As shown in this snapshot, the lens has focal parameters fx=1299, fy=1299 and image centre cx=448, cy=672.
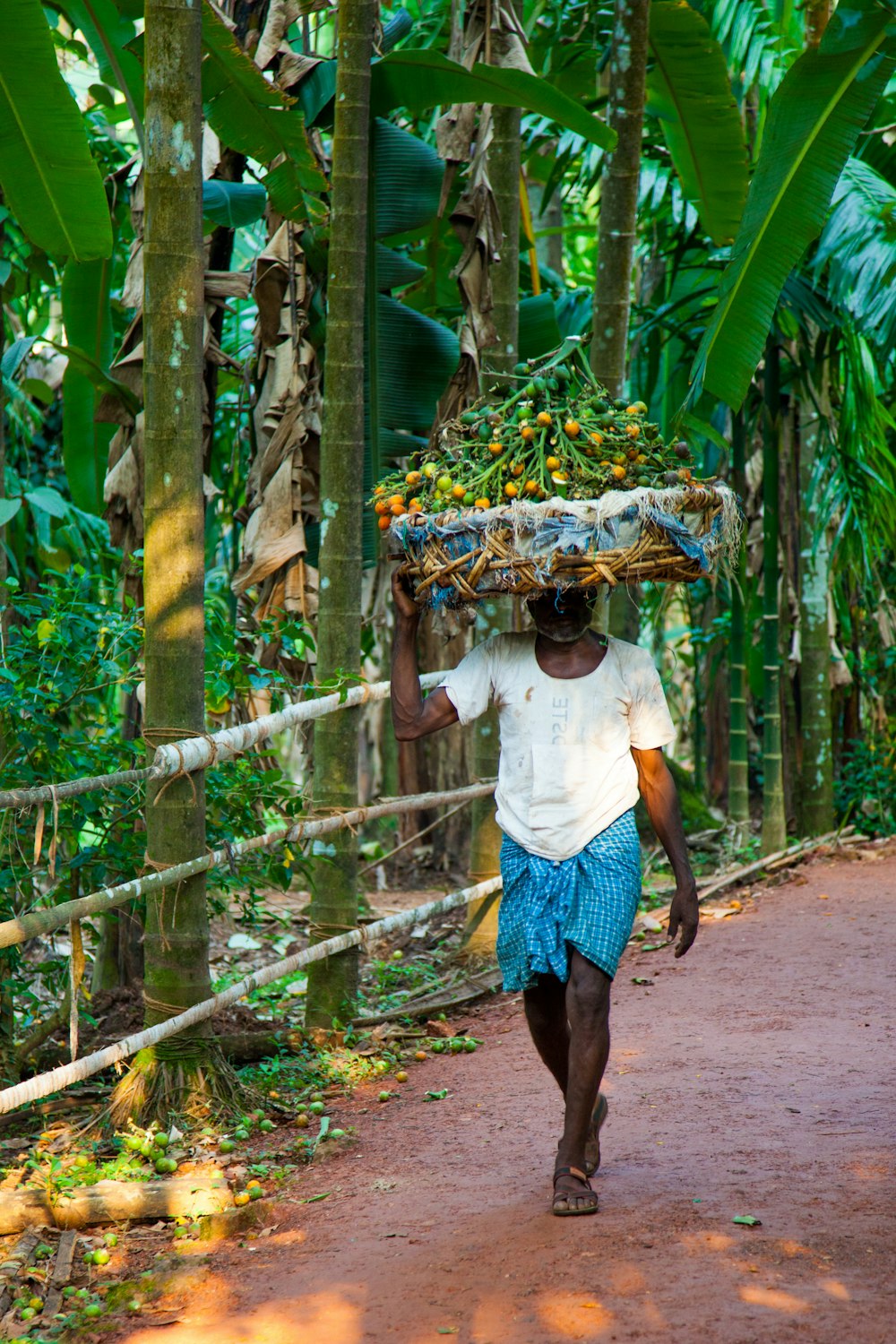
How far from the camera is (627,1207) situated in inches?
128

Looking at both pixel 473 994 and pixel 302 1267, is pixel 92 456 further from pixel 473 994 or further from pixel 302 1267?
pixel 302 1267

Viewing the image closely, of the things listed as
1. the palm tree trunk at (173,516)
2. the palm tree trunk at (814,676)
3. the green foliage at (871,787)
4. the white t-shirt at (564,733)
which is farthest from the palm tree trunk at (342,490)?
the green foliage at (871,787)

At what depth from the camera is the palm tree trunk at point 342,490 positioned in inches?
199

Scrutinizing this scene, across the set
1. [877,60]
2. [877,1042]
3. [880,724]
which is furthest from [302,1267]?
[880,724]

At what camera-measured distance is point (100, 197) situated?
4848 millimetres

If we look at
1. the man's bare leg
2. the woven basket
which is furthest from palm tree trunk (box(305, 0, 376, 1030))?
the man's bare leg

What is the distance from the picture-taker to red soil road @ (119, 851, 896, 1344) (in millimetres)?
2717

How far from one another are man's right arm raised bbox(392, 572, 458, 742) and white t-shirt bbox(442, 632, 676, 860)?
4 cm

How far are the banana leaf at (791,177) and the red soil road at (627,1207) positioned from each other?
2.49 meters

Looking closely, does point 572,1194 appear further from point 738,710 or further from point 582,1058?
point 738,710

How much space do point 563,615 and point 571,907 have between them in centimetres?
77

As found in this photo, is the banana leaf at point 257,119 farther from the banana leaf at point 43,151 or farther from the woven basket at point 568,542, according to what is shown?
the woven basket at point 568,542

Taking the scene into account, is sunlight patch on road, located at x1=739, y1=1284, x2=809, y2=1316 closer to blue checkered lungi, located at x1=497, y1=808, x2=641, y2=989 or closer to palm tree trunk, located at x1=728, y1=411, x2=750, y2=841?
blue checkered lungi, located at x1=497, y1=808, x2=641, y2=989

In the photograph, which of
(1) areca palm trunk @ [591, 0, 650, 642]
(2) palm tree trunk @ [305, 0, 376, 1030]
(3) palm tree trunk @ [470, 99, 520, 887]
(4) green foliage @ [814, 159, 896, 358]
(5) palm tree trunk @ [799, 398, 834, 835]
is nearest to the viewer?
(2) palm tree trunk @ [305, 0, 376, 1030]
